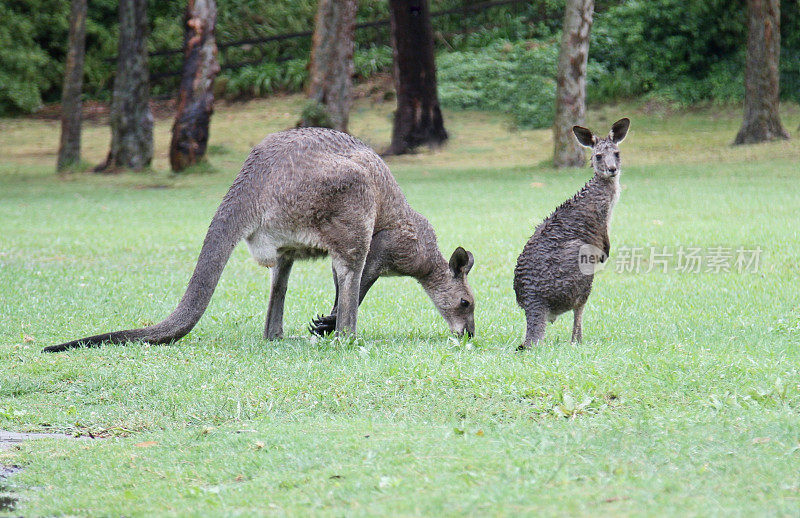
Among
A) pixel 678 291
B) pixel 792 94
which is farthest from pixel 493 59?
pixel 678 291

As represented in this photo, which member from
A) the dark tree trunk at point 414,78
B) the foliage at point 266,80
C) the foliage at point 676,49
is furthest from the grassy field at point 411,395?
the foliage at point 266,80

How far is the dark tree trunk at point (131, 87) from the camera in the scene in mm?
21781

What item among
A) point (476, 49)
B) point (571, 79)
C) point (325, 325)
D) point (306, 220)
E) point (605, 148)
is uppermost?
point (476, 49)

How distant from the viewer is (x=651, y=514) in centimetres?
353

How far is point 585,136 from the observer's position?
689 centimetres

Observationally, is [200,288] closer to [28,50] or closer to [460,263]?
[460,263]

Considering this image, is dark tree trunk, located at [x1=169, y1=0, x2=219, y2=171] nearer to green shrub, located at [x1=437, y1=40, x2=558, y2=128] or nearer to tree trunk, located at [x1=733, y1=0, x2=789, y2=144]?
green shrub, located at [x1=437, y1=40, x2=558, y2=128]

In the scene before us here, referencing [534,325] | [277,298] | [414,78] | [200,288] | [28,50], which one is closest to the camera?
[534,325]

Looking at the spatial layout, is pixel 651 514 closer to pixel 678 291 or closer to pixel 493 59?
pixel 678 291

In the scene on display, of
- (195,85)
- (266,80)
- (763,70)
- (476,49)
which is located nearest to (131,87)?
(195,85)

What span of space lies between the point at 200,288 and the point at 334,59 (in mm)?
15417

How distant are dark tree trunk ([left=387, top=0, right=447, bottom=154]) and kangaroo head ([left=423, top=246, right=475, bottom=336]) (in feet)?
52.6

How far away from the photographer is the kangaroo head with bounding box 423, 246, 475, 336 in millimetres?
7715

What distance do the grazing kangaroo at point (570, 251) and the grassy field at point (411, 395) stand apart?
31 cm
